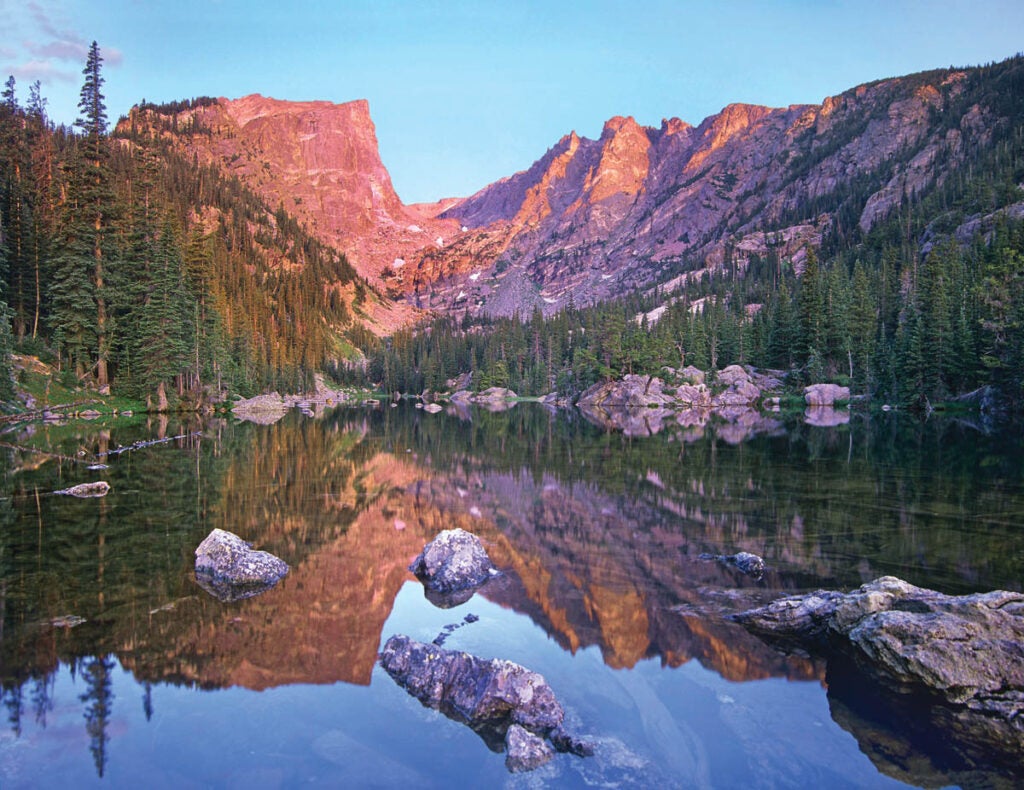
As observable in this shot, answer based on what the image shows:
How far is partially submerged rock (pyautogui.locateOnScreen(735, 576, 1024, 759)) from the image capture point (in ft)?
24.3

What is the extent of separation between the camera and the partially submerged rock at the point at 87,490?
1916cm

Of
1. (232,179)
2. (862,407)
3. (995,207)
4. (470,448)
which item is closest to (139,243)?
(470,448)

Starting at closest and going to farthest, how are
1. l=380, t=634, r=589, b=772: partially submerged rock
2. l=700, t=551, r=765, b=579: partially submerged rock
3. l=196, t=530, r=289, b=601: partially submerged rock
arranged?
l=380, t=634, r=589, b=772: partially submerged rock
l=196, t=530, r=289, b=601: partially submerged rock
l=700, t=551, r=765, b=579: partially submerged rock

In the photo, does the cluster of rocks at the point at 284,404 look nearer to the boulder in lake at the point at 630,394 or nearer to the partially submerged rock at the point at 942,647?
the boulder in lake at the point at 630,394

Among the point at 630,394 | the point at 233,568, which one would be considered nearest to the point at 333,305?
the point at 630,394

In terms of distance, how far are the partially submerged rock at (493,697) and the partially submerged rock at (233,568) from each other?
14.6 ft

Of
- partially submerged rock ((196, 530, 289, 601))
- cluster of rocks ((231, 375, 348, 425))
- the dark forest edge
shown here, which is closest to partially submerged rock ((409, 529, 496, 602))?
partially submerged rock ((196, 530, 289, 601))

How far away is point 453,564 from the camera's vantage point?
524 inches

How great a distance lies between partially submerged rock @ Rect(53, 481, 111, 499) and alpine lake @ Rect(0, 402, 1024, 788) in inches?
16.5

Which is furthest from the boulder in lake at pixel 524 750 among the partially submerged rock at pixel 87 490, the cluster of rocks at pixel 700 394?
the cluster of rocks at pixel 700 394

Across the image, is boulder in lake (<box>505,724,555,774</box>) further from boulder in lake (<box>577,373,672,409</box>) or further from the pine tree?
boulder in lake (<box>577,373,672,409</box>)

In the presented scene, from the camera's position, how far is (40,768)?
6.42 metres

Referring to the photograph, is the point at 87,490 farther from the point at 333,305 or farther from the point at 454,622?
the point at 333,305

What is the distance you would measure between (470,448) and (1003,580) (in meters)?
30.1
